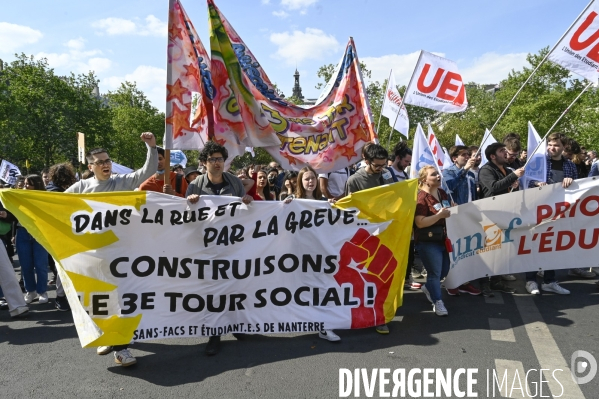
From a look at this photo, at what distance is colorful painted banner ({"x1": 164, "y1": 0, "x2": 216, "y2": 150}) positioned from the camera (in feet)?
13.4

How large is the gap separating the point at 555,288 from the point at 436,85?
10.8ft

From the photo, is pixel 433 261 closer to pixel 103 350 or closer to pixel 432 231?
pixel 432 231

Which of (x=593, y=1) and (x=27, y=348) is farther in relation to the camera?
(x=593, y=1)

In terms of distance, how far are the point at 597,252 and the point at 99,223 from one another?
5.62 m

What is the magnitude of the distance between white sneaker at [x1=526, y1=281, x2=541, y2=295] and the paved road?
0.55 metres

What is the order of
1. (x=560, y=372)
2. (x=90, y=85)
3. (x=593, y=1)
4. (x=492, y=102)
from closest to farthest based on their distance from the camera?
(x=560, y=372) → (x=593, y=1) → (x=90, y=85) → (x=492, y=102)

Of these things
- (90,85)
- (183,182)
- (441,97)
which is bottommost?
(183,182)

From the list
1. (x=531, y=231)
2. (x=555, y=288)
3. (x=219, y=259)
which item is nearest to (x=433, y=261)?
(x=531, y=231)

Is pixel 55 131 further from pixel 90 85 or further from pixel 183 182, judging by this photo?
pixel 183 182

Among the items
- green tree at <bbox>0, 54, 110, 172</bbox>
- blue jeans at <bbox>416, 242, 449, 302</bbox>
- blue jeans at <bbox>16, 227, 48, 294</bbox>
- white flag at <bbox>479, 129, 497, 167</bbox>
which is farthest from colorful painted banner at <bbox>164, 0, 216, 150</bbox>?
green tree at <bbox>0, 54, 110, 172</bbox>

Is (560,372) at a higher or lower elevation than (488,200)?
lower

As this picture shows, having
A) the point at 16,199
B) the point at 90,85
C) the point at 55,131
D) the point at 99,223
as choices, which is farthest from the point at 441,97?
the point at 90,85

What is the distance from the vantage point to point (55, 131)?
30.7m

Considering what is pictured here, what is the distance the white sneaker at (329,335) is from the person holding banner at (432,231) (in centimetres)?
130
